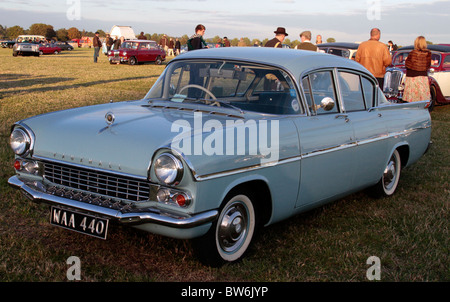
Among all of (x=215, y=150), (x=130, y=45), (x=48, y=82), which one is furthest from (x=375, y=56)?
(x=130, y=45)

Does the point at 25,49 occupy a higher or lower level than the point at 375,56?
higher

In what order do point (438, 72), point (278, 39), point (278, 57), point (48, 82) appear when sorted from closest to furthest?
point (278, 57), point (278, 39), point (438, 72), point (48, 82)

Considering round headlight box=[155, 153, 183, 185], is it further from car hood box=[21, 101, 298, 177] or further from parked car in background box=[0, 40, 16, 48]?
parked car in background box=[0, 40, 16, 48]

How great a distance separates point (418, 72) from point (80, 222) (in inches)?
359

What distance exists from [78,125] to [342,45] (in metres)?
12.8

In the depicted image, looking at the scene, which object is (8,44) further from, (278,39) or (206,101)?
(206,101)

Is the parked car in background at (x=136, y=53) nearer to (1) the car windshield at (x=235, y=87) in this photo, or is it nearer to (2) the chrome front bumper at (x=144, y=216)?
(1) the car windshield at (x=235, y=87)

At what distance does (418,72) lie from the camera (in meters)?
10.7

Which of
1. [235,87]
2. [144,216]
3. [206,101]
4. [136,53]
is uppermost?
[136,53]

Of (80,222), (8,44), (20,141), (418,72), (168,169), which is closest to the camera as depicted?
(168,169)

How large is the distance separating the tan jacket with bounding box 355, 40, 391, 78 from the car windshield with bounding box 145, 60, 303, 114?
19.9 feet

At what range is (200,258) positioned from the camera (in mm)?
3436

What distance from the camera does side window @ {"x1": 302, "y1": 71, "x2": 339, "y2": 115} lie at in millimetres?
4234
